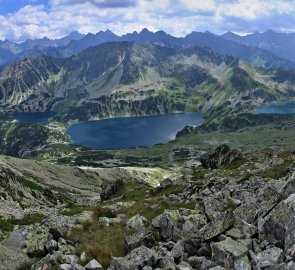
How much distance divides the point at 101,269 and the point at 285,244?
10.7 metres

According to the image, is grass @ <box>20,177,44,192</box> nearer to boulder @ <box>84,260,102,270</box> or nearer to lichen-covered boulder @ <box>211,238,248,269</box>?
boulder @ <box>84,260,102,270</box>

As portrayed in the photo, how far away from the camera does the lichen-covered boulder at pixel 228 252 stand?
23.3 meters

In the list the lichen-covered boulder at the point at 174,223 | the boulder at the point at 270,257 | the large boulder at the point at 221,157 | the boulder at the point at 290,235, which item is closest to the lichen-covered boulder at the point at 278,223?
the boulder at the point at 290,235

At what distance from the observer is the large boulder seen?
142 metres

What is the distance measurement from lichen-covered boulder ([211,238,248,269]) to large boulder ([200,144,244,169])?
115 metres

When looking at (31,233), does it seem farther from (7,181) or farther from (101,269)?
(7,181)

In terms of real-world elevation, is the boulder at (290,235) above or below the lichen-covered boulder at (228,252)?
above

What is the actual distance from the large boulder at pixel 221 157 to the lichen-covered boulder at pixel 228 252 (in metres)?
115

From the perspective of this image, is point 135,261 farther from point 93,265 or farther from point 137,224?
point 137,224

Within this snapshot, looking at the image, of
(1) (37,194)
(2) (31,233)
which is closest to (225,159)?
(1) (37,194)

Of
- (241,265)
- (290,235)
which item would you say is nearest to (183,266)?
(241,265)

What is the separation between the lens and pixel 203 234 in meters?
27.5

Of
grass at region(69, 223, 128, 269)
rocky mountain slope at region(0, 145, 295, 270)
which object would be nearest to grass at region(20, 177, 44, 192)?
rocky mountain slope at region(0, 145, 295, 270)

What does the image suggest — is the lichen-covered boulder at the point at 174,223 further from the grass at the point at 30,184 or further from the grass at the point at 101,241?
the grass at the point at 30,184
